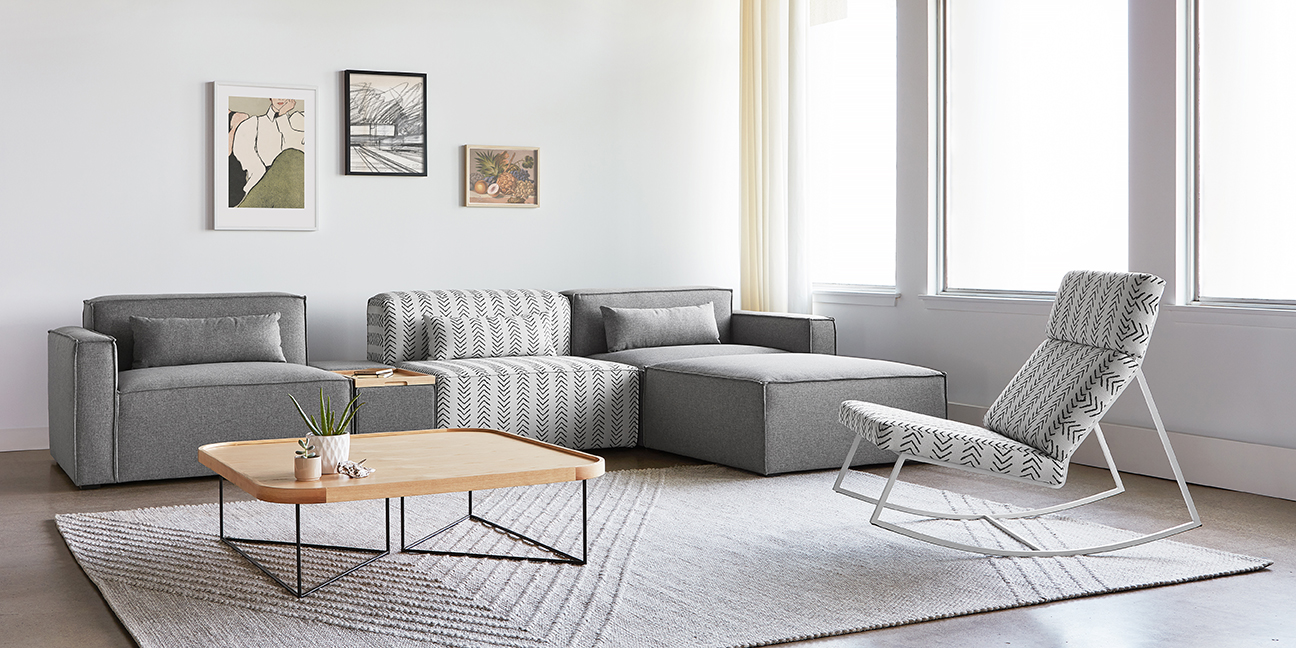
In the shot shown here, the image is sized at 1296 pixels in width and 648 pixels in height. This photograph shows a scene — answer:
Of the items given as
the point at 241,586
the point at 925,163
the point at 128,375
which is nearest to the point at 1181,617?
the point at 241,586

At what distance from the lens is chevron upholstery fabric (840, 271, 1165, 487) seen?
3.42 m

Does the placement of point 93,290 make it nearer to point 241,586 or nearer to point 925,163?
point 241,586

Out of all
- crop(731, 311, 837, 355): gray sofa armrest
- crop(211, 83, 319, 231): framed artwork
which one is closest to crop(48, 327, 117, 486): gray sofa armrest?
crop(211, 83, 319, 231): framed artwork

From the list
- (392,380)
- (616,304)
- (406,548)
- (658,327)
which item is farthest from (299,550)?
(616,304)

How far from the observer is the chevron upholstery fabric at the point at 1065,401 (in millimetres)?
3422

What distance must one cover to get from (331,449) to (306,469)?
99mm

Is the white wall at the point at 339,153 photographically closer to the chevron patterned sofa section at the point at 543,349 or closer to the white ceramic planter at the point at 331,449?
the chevron patterned sofa section at the point at 543,349

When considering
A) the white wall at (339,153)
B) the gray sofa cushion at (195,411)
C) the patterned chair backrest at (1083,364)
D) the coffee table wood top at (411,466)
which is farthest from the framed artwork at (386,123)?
the patterned chair backrest at (1083,364)

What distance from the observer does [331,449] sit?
10.4 feet

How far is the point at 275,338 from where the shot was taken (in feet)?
17.6

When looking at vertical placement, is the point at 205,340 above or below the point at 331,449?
above

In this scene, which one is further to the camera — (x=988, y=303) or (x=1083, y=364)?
(x=988, y=303)

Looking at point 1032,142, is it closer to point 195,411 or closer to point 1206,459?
point 1206,459

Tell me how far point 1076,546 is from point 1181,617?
708mm
